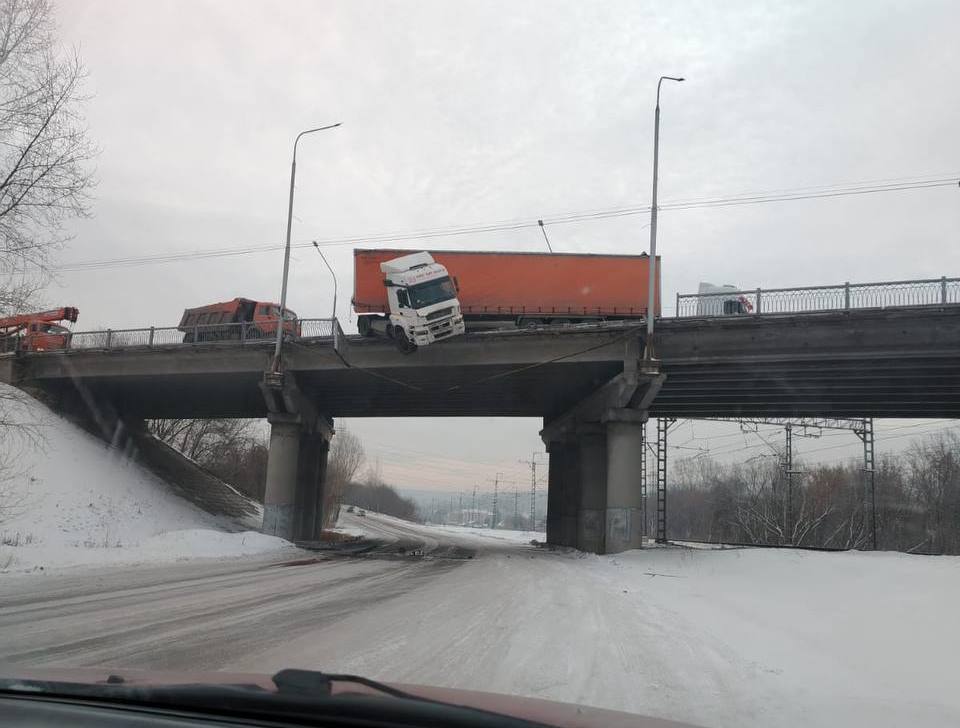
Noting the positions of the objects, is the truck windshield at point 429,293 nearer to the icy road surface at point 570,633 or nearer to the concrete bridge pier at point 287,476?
the concrete bridge pier at point 287,476

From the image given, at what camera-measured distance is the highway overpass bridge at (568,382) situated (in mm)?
25922

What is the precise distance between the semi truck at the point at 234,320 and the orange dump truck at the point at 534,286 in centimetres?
491

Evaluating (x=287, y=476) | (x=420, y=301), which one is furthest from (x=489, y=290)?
(x=287, y=476)

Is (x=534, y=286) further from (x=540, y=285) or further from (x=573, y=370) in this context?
(x=573, y=370)

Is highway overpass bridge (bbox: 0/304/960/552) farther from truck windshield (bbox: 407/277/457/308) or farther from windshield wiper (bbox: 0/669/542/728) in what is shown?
windshield wiper (bbox: 0/669/542/728)

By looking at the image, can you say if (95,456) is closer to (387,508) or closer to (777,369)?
(777,369)

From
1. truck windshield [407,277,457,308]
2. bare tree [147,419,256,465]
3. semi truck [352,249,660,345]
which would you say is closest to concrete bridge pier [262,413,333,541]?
semi truck [352,249,660,345]

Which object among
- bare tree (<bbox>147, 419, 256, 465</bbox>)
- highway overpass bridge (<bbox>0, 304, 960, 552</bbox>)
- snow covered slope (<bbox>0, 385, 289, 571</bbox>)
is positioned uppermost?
highway overpass bridge (<bbox>0, 304, 960, 552</bbox>)

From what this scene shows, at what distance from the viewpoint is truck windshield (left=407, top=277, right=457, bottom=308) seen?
28469 mm

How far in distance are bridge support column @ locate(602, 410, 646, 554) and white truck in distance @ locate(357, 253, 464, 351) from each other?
7.42m

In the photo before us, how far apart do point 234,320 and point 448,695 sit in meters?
35.8

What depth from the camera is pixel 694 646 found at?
8.97 metres

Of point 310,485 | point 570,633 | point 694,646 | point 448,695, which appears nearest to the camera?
point 448,695

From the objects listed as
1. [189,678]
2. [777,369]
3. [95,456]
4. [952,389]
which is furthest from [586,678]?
[95,456]
